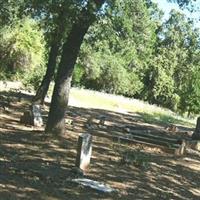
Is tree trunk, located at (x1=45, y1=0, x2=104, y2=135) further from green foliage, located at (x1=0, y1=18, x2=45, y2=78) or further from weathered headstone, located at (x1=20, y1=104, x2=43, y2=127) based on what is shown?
green foliage, located at (x1=0, y1=18, x2=45, y2=78)

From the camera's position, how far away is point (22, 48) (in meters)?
38.2

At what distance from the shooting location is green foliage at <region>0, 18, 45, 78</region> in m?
36.9

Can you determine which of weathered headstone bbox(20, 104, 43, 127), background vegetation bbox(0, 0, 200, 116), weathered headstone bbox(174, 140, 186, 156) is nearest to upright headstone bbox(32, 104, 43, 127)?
weathered headstone bbox(20, 104, 43, 127)

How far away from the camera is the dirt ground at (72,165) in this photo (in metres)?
9.75

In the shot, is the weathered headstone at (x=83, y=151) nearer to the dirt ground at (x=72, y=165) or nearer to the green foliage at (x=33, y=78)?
the dirt ground at (x=72, y=165)

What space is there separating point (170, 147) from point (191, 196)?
642 centimetres

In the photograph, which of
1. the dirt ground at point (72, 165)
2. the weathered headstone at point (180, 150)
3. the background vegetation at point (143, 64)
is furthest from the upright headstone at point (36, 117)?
the background vegetation at point (143, 64)

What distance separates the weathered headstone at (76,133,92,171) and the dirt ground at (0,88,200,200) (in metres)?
0.20

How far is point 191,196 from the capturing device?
11.8 meters

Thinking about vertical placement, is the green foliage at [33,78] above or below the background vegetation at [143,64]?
below

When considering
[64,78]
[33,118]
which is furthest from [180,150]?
[33,118]

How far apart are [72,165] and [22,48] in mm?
26793

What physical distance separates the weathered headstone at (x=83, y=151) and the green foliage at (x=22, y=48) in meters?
24.2

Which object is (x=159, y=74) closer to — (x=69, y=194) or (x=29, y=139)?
(x=29, y=139)
